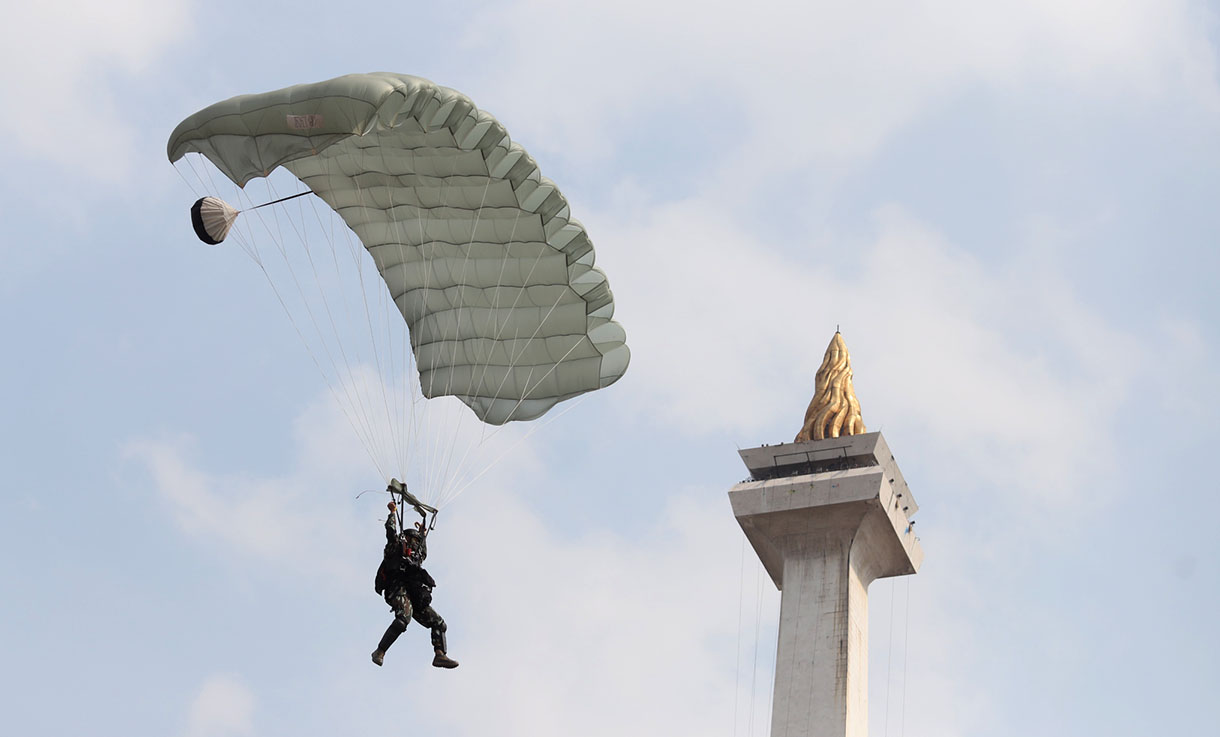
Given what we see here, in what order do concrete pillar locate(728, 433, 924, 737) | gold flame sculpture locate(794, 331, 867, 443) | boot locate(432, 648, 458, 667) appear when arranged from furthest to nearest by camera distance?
gold flame sculpture locate(794, 331, 867, 443), concrete pillar locate(728, 433, 924, 737), boot locate(432, 648, 458, 667)

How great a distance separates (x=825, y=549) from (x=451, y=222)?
1946cm

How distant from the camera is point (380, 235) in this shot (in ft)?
90.8

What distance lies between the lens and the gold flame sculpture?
151 feet

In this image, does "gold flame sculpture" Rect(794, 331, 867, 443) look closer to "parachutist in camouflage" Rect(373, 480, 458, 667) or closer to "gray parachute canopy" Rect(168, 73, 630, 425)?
"gray parachute canopy" Rect(168, 73, 630, 425)

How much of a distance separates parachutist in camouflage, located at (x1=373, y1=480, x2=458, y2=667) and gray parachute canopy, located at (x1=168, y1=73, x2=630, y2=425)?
5.27 meters

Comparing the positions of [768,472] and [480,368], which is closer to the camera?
[480,368]

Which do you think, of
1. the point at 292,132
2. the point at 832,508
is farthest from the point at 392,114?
the point at 832,508

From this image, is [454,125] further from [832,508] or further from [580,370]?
[832,508]

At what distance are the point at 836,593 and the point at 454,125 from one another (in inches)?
859

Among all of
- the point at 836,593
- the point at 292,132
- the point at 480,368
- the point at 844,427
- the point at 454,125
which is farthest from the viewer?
the point at 844,427

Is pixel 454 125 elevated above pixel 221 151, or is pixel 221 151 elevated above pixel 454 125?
pixel 454 125

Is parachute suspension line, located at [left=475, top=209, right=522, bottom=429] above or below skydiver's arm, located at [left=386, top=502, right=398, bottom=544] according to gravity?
above

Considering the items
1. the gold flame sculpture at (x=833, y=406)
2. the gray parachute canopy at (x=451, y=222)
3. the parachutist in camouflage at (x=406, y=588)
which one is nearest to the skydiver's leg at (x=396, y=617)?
the parachutist in camouflage at (x=406, y=588)

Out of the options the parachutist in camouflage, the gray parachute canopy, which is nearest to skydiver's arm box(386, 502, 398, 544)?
the parachutist in camouflage
